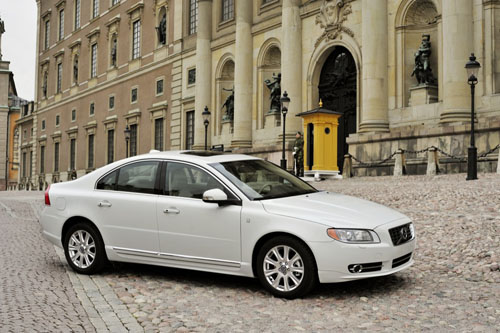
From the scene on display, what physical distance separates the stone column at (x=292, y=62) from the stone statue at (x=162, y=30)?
14156 millimetres

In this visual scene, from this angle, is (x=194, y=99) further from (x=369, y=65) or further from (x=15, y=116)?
(x=15, y=116)

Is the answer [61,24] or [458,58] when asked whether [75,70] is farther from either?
[458,58]

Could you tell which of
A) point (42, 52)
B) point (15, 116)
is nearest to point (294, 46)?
point (42, 52)

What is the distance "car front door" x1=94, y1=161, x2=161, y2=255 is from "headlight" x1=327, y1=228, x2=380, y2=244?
220 centimetres

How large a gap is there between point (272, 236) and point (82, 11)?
52034 mm

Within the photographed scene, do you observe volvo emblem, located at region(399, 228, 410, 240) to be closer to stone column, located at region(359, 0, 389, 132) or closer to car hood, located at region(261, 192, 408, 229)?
car hood, located at region(261, 192, 408, 229)

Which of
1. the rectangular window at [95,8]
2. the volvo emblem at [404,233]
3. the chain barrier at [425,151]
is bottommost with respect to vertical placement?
the volvo emblem at [404,233]

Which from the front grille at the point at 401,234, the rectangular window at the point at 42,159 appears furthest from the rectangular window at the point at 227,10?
the rectangular window at the point at 42,159

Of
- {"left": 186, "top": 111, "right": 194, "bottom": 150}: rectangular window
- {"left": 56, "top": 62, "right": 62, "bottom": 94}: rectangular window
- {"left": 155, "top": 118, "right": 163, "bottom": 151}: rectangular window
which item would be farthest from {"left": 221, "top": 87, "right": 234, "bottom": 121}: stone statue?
{"left": 56, "top": 62, "right": 62, "bottom": 94}: rectangular window

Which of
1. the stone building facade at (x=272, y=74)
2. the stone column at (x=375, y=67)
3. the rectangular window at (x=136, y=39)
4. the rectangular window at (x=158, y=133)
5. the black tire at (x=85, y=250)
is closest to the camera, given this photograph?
the black tire at (x=85, y=250)

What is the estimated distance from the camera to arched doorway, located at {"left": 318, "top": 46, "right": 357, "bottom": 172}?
2684 cm

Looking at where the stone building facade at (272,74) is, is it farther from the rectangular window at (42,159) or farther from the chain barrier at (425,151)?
the rectangular window at (42,159)

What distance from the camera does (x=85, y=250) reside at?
7457 mm

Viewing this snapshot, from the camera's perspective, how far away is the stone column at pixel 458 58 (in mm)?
20516
